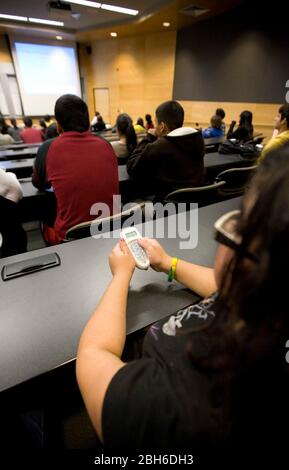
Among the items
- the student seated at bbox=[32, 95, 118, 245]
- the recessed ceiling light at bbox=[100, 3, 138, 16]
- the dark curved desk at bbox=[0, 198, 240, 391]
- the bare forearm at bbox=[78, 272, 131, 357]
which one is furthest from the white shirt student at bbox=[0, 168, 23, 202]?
the recessed ceiling light at bbox=[100, 3, 138, 16]

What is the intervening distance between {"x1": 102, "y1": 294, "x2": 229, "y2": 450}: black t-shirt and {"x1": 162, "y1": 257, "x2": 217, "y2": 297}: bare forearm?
0.31 meters

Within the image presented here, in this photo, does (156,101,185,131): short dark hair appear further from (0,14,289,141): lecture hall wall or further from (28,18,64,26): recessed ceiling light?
(28,18,64,26): recessed ceiling light

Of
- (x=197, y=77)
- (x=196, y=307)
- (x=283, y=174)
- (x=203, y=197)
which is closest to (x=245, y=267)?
(x=283, y=174)

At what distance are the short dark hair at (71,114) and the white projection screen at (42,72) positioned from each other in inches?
316

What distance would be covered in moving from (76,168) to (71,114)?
0.36m

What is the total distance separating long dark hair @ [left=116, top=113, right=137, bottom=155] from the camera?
8.40 feet

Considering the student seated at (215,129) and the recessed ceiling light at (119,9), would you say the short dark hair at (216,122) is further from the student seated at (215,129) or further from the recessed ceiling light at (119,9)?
the recessed ceiling light at (119,9)

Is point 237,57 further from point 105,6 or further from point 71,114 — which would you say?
point 71,114

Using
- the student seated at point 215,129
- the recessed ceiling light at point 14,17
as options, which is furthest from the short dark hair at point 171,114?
the recessed ceiling light at point 14,17

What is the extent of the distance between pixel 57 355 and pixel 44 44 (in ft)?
32.5

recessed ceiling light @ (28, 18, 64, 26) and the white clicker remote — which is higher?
recessed ceiling light @ (28, 18, 64, 26)

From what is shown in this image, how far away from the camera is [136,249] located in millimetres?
735

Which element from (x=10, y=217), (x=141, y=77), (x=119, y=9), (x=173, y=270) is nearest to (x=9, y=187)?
(x=10, y=217)

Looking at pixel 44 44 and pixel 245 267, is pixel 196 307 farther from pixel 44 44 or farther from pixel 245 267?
pixel 44 44
